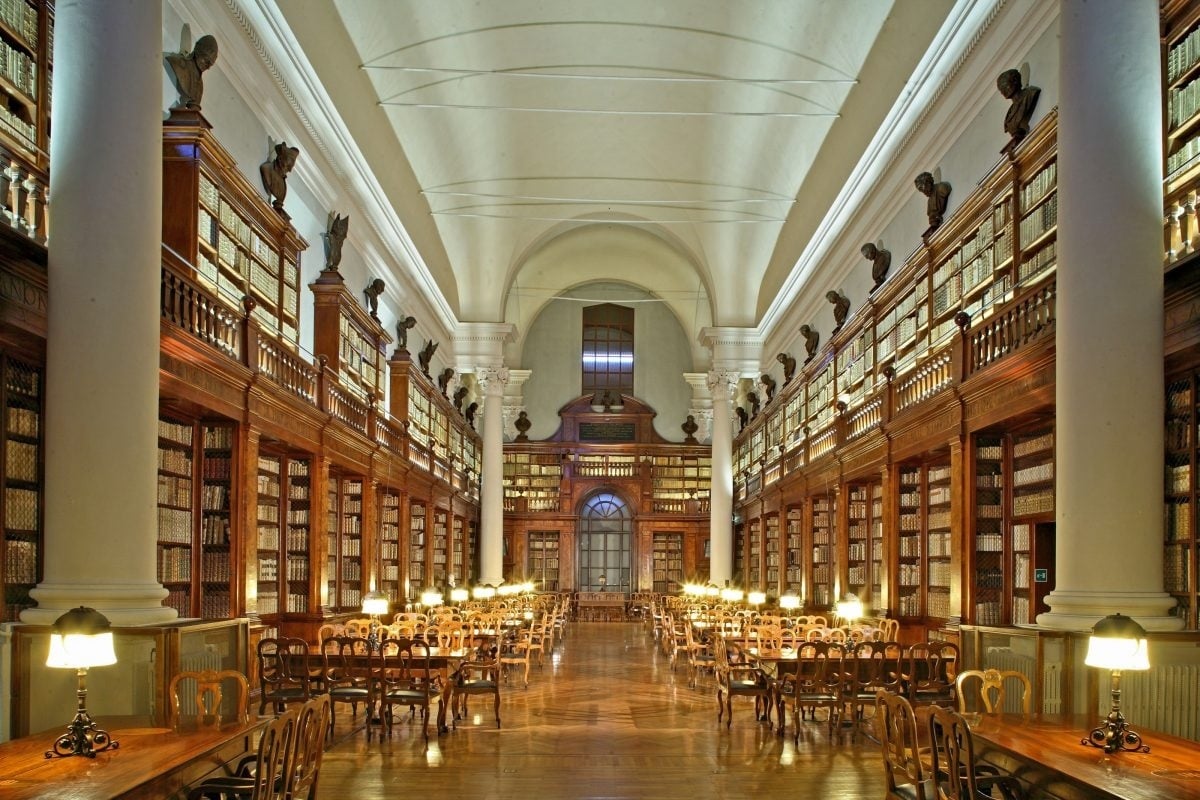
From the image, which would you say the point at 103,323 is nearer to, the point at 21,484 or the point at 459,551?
the point at 21,484

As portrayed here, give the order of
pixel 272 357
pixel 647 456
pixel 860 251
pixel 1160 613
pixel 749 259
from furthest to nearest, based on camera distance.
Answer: pixel 647 456 < pixel 749 259 < pixel 860 251 < pixel 272 357 < pixel 1160 613

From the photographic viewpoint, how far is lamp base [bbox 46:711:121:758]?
4356 mm

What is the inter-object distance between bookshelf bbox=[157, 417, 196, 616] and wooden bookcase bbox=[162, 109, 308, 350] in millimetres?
1174

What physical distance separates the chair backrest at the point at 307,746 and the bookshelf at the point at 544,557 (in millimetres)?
26237

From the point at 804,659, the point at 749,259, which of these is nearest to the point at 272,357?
the point at 804,659

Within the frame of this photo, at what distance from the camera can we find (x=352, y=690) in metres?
9.18

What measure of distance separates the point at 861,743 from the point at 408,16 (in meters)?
10.8

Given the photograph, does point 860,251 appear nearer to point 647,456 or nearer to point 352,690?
point 352,690

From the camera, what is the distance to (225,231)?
1057 centimetres

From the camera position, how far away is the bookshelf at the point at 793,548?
20.9m

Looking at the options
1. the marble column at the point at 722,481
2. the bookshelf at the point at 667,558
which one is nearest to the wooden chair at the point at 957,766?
the marble column at the point at 722,481

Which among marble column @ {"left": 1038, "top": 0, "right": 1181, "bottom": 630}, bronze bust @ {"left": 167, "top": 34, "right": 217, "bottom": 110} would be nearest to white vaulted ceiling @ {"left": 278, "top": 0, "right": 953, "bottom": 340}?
bronze bust @ {"left": 167, "top": 34, "right": 217, "bottom": 110}

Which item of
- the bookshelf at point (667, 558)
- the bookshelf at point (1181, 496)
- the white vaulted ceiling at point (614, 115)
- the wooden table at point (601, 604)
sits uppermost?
the white vaulted ceiling at point (614, 115)

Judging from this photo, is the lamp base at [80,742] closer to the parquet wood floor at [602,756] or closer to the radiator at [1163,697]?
the parquet wood floor at [602,756]
